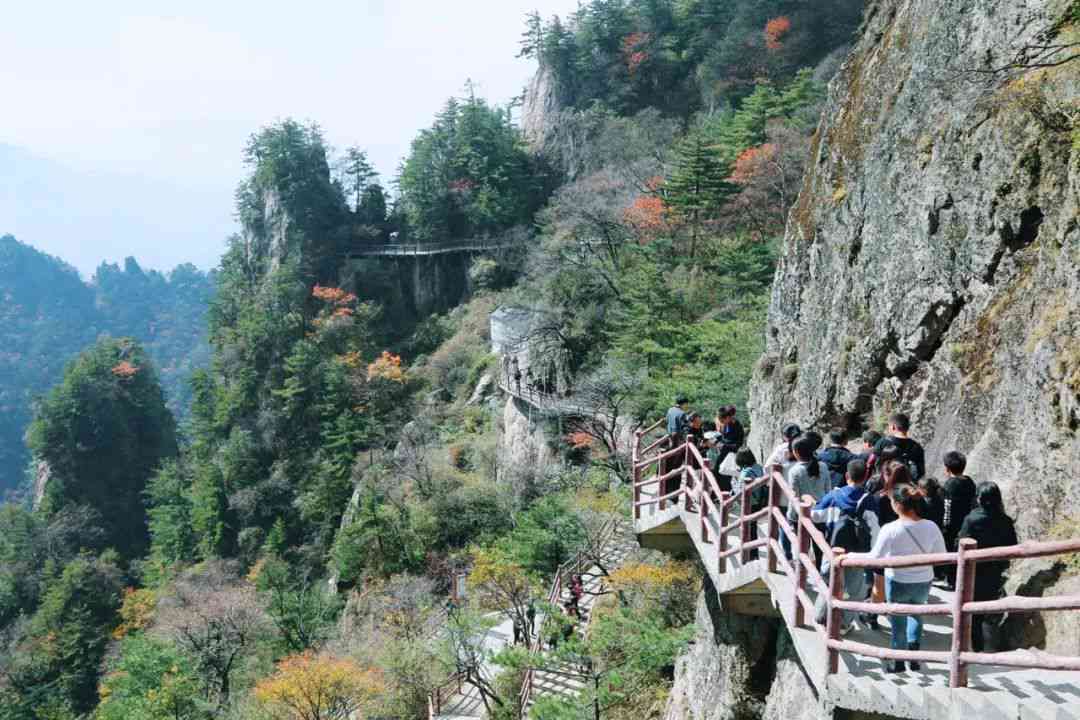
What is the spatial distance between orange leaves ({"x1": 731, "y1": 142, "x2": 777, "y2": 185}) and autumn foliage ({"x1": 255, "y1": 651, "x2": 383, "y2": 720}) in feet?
75.8

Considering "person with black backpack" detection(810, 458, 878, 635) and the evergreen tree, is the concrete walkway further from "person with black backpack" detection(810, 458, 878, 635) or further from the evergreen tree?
the evergreen tree

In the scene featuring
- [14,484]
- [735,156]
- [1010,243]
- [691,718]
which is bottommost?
[14,484]

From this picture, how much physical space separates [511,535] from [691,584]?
8377 millimetres

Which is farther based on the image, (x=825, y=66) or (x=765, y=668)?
(x=825, y=66)

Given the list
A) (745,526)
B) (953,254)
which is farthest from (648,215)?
(745,526)

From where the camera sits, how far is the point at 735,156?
34312 mm

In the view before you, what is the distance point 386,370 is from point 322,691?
25.2m

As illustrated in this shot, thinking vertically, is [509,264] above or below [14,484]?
above

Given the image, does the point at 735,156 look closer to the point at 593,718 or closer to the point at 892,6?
the point at 892,6

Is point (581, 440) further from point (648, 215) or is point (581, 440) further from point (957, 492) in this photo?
point (957, 492)

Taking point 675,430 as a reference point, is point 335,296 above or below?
above

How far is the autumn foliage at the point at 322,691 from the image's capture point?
1878cm

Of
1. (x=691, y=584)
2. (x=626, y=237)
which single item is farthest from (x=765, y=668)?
(x=626, y=237)

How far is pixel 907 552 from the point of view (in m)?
4.94
